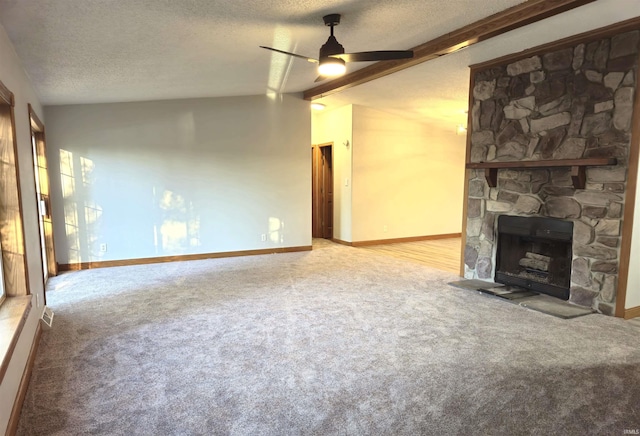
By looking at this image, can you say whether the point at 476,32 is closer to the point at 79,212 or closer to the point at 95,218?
the point at 95,218

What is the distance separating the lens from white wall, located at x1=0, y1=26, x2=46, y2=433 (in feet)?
7.64

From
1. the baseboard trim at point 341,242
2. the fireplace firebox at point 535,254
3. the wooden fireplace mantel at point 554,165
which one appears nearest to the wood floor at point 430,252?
the baseboard trim at point 341,242

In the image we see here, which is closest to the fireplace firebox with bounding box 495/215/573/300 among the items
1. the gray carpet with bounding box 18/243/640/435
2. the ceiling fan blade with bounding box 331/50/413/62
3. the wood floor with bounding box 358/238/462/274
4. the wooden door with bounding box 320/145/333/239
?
the gray carpet with bounding box 18/243/640/435

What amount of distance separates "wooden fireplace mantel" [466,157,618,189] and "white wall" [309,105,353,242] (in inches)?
120

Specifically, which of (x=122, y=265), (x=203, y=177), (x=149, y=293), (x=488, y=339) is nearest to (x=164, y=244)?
(x=122, y=265)

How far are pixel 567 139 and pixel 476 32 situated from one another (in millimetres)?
1397

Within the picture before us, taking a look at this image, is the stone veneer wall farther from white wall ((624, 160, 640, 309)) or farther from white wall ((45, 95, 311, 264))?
white wall ((45, 95, 311, 264))

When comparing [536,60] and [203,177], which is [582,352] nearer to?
[536,60]

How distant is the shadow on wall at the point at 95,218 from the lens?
18.4 feet

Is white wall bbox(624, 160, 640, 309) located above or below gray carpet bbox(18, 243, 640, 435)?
above

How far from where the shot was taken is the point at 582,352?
2844 millimetres

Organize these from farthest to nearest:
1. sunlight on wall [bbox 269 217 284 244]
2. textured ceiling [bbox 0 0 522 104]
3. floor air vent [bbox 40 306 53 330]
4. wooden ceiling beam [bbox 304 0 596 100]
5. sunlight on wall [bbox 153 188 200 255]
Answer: sunlight on wall [bbox 269 217 284 244]
sunlight on wall [bbox 153 188 200 255]
floor air vent [bbox 40 306 53 330]
wooden ceiling beam [bbox 304 0 596 100]
textured ceiling [bbox 0 0 522 104]

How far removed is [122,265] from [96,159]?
1.62 m

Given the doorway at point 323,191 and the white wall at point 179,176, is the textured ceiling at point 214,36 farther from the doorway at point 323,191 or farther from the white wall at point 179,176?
the doorway at point 323,191
